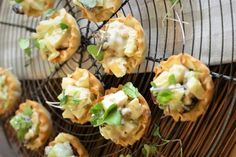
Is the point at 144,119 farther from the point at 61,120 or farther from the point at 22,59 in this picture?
the point at 22,59

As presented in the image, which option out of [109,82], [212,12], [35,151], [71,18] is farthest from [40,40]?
[212,12]

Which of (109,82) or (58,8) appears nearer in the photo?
Answer: (109,82)

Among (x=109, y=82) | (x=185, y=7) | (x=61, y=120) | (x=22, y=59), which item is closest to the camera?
(x=185, y=7)

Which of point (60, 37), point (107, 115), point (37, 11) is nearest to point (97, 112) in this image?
point (107, 115)

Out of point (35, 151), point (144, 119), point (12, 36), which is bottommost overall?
point (35, 151)

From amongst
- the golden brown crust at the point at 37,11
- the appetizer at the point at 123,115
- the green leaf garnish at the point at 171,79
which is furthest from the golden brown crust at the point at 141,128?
the golden brown crust at the point at 37,11
